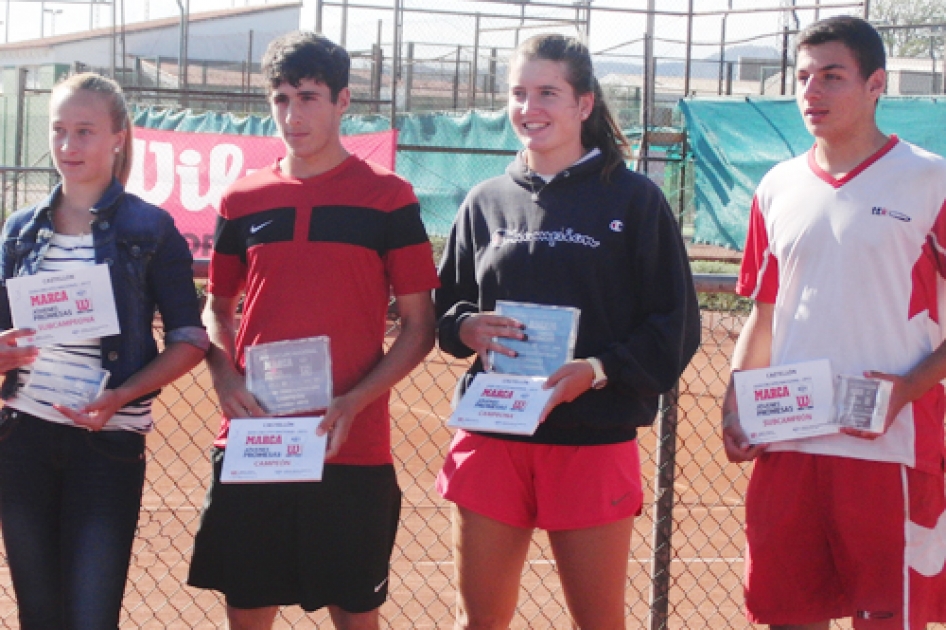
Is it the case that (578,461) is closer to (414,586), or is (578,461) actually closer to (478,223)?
(478,223)

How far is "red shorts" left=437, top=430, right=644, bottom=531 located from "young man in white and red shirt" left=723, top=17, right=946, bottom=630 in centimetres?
41

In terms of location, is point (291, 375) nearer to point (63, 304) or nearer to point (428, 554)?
point (63, 304)

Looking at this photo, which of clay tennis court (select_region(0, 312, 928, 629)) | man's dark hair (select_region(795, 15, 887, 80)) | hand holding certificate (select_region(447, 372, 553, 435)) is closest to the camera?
hand holding certificate (select_region(447, 372, 553, 435))

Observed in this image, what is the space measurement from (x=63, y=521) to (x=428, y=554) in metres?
3.20

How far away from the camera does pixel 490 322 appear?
3.17 meters

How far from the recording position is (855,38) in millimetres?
3205

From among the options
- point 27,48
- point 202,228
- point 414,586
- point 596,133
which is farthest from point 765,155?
point 27,48

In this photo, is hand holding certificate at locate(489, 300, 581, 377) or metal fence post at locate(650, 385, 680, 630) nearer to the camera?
hand holding certificate at locate(489, 300, 581, 377)

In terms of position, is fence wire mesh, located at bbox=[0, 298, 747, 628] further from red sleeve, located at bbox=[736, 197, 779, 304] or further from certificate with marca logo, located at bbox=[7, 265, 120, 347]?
certificate with marca logo, located at bbox=[7, 265, 120, 347]

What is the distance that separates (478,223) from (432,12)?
11851 millimetres

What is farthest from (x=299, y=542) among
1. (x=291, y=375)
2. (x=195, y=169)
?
(x=195, y=169)

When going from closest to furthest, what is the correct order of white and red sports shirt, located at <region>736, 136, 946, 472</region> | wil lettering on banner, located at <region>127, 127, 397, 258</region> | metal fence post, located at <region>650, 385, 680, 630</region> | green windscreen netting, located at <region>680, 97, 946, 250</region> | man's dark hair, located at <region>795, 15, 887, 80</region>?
white and red sports shirt, located at <region>736, 136, 946, 472</region> < man's dark hair, located at <region>795, 15, 887, 80</region> < metal fence post, located at <region>650, 385, 680, 630</region> < wil lettering on banner, located at <region>127, 127, 397, 258</region> < green windscreen netting, located at <region>680, 97, 946, 250</region>

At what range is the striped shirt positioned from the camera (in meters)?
3.06

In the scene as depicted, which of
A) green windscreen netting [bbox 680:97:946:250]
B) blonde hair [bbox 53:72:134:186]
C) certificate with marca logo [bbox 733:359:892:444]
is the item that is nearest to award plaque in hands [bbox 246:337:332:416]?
blonde hair [bbox 53:72:134:186]
